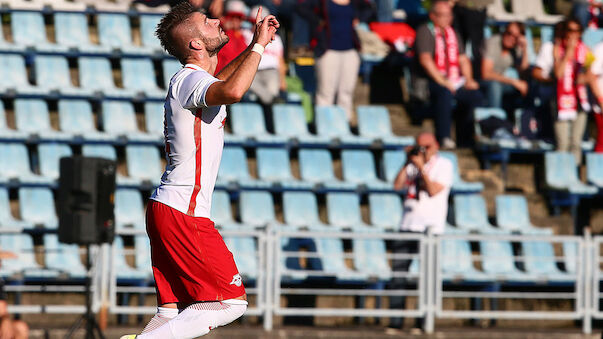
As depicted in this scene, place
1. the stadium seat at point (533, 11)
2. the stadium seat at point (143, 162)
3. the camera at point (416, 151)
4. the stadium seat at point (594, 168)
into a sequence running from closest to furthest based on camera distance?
the camera at point (416, 151) < the stadium seat at point (143, 162) < the stadium seat at point (594, 168) < the stadium seat at point (533, 11)

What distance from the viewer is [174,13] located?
218 inches

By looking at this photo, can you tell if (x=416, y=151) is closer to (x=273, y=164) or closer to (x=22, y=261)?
(x=273, y=164)

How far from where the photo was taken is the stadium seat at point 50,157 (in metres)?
12.2

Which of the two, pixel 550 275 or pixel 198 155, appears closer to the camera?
pixel 198 155

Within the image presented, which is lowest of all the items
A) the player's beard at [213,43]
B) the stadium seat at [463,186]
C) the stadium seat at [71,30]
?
the stadium seat at [463,186]

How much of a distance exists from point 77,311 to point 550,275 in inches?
199

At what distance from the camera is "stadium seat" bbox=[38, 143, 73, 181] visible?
12164 millimetres

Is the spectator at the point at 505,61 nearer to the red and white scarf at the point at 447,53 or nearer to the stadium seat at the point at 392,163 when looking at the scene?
the red and white scarf at the point at 447,53

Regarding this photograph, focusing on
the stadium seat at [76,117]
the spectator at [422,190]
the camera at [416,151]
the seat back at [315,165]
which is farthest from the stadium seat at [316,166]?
the stadium seat at [76,117]

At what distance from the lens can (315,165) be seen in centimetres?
1255

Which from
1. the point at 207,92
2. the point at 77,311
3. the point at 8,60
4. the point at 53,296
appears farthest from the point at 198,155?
the point at 8,60

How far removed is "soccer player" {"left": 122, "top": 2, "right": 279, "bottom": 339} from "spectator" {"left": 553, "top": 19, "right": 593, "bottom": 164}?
27.8 ft

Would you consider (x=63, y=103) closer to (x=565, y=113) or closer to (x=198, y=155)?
(x=565, y=113)

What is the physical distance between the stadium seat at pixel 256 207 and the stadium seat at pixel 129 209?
3.61 ft
